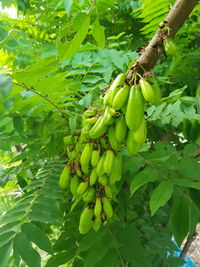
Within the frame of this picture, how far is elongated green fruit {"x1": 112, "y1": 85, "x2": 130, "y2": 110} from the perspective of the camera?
786 millimetres

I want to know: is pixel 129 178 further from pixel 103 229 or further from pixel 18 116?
pixel 18 116

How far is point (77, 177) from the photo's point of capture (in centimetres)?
112

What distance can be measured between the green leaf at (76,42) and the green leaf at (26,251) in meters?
0.60

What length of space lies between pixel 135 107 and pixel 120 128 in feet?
0.34

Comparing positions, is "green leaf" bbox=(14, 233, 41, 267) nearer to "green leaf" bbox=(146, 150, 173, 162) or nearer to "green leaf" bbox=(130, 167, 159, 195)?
"green leaf" bbox=(130, 167, 159, 195)

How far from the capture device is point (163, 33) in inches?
30.1

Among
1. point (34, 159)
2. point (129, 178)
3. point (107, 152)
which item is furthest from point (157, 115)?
point (34, 159)

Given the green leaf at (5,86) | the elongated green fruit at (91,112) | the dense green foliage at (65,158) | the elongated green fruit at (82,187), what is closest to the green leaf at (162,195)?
the dense green foliage at (65,158)

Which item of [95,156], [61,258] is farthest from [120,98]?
[61,258]

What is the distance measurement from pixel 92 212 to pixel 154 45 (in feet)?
2.06

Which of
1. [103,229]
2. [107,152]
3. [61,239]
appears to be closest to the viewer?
[107,152]

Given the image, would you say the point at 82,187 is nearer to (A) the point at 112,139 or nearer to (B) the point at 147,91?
(A) the point at 112,139

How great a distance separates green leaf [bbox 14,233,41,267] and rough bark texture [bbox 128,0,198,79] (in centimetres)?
62

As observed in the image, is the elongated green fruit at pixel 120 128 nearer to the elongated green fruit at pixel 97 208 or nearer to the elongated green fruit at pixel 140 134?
the elongated green fruit at pixel 140 134
